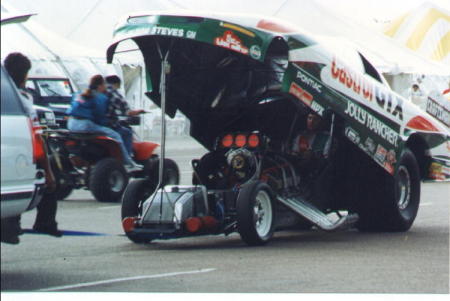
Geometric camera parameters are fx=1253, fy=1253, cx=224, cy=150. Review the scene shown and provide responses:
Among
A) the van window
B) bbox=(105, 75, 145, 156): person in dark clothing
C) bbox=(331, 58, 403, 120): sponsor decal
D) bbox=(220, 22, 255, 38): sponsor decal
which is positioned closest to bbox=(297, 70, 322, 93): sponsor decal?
bbox=(331, 58, 403, 120): sponsor decal

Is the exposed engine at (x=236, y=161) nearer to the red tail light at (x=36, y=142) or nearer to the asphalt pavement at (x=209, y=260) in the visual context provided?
the asphalt pavement at (x=209, y=260)

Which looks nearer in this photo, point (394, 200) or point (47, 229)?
point (47, 229)

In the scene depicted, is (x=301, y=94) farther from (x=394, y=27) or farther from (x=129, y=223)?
(x=394, y=27)

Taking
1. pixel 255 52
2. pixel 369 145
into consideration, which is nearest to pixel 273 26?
pixel 255 52

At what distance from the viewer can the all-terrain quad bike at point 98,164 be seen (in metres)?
6.58

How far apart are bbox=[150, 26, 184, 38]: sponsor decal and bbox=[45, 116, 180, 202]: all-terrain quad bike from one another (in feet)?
2.65

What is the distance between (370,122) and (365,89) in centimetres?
25

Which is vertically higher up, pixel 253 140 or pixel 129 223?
pixel 253 140

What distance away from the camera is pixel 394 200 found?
9789 mm

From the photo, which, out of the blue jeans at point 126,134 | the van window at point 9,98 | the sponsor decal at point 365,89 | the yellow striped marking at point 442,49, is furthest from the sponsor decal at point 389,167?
the van window at point 9,98

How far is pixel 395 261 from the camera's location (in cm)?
841

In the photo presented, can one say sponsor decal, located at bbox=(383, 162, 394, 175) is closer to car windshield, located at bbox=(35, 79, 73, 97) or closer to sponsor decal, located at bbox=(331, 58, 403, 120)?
sponsor decal, located at bbox=(331, 58, 403, 120)

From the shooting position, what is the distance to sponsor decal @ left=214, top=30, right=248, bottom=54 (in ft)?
27.5

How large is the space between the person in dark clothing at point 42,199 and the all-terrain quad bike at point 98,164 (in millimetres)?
182
